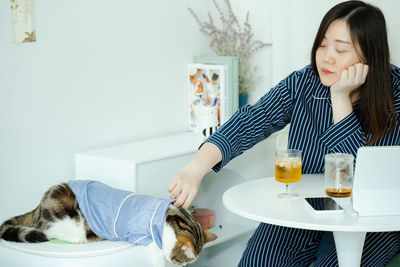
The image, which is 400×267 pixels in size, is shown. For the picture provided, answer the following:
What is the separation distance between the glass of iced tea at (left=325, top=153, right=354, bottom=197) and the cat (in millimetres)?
420

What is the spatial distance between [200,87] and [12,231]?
1245 millimetres

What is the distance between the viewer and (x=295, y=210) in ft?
4.84

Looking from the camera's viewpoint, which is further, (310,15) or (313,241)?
(310,15)

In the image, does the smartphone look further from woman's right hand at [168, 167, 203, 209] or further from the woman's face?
the woman's face

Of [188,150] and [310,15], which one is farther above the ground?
[310,15]

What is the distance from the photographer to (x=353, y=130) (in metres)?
1.75

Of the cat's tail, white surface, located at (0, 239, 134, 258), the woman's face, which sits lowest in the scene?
white surface, located at (0, 239, 134, 258)

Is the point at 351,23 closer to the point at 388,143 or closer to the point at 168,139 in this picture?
the point at 388,143

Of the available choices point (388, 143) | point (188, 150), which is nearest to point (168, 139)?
point (188, 150)

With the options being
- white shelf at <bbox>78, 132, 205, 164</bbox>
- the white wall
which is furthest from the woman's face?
the white wall

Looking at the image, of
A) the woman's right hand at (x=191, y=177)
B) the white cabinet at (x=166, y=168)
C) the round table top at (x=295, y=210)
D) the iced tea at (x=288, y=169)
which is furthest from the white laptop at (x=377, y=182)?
the white cabinet at (x=166, y=168)

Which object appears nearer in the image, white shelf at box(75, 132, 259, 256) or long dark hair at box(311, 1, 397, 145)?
long dark hair at box(311, 1, 397, 145)

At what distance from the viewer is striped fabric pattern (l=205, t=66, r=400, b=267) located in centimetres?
175

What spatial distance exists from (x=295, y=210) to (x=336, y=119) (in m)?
0.43
